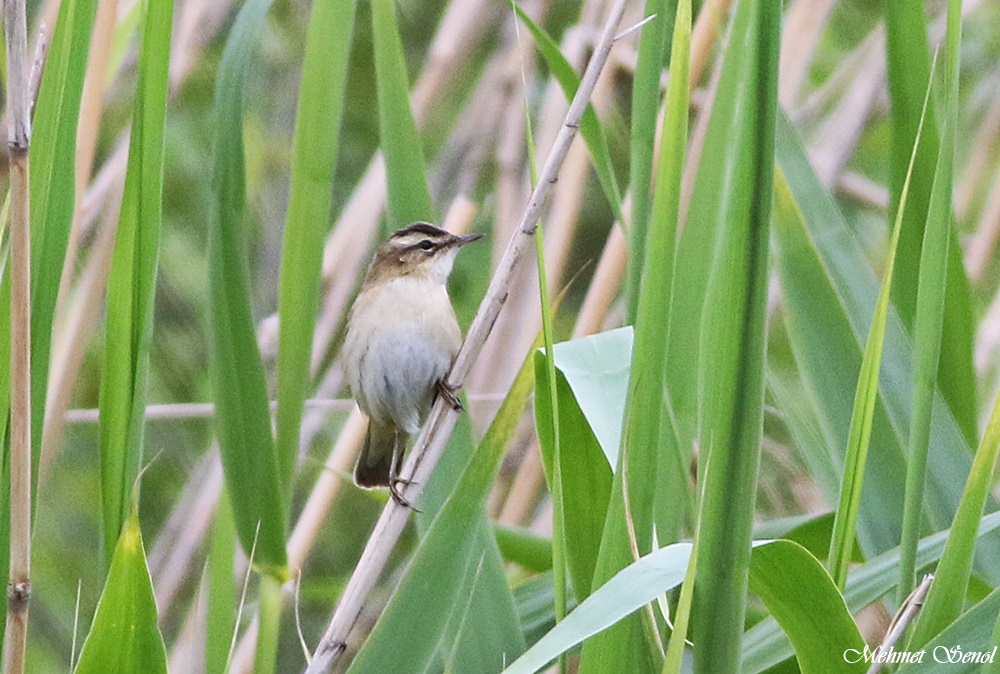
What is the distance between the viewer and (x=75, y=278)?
7.60ft

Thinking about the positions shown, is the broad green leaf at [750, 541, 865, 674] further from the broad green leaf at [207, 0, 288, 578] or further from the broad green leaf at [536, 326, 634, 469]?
the broad green leaf at [207, 0, 288, 578]

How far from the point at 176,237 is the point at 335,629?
63.3 inches

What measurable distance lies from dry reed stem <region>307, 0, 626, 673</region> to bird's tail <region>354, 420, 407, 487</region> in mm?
739

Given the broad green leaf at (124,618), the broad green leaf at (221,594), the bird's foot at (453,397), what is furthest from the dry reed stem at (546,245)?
the broad green leaf at (124,618)

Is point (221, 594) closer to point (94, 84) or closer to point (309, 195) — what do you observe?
point (309, 195)

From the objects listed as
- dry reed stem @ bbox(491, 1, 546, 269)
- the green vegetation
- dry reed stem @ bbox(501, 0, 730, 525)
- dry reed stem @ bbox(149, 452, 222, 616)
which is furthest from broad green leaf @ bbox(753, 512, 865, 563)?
dry reed stem @ bbox(149, 452, 222, 616)

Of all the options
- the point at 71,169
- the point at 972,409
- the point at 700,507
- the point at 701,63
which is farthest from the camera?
the point at 701,63

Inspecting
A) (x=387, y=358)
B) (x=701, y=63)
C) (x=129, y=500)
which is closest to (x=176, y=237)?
(x=387, y=358)

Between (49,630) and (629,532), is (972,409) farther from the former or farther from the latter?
(49,630)

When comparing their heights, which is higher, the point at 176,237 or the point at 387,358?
the point at 176,237

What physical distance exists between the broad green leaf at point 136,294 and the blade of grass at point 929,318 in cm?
78

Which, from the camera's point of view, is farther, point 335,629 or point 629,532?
point 335,629

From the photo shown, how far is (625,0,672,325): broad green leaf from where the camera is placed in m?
1.20
